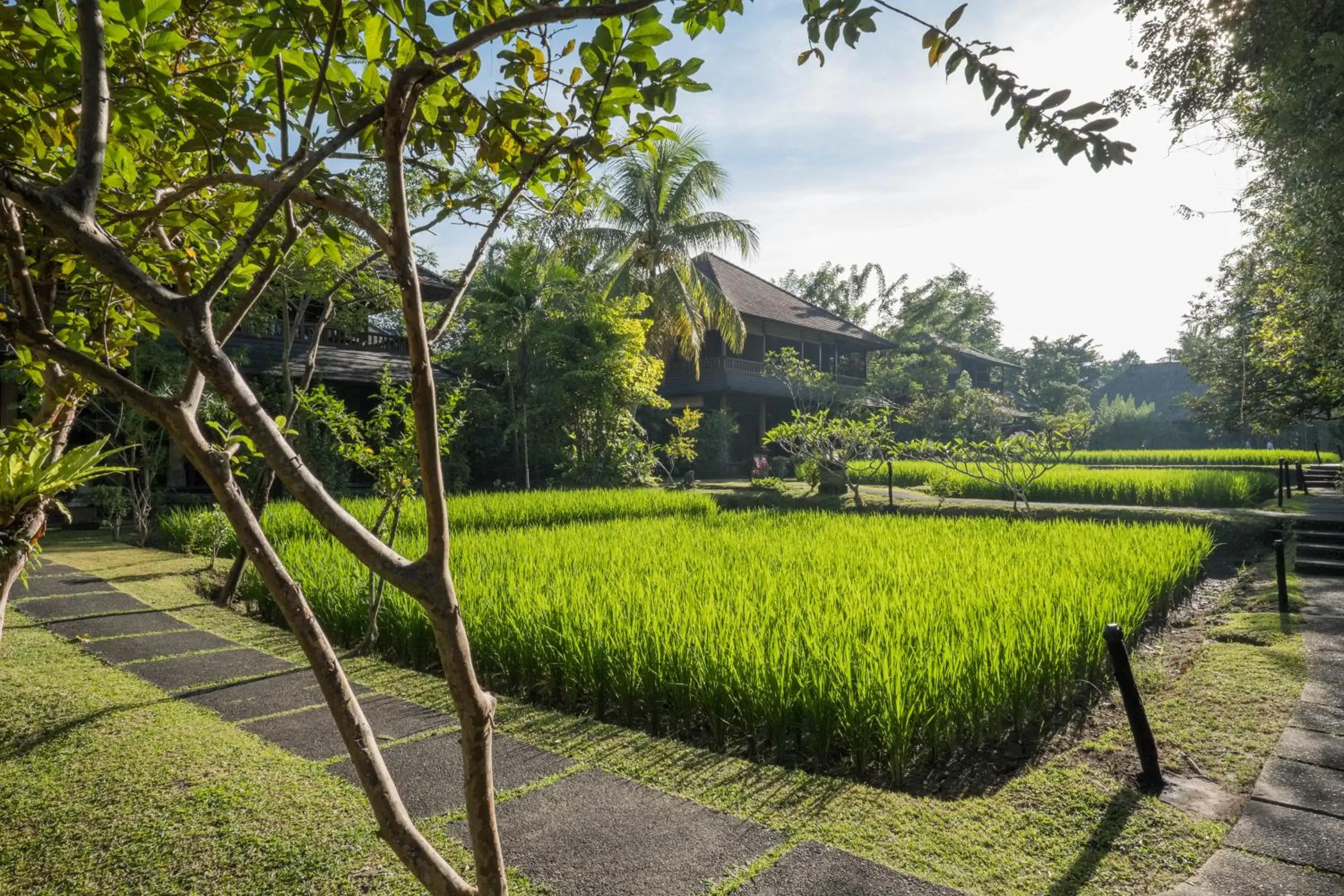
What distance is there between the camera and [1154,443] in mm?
40344

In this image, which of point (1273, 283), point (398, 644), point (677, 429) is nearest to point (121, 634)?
point (398, 644)

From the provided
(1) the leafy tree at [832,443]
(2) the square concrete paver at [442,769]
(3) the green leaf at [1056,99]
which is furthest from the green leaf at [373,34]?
(1) the leafy tree at [832,443]

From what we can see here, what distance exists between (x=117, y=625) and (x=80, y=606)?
77 cm

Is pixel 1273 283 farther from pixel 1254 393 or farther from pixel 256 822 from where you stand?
pixel 256 822

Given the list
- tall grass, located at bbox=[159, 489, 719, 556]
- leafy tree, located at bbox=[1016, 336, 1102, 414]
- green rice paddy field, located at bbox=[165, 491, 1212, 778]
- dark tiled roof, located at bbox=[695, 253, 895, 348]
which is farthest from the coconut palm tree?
leafy tree, located at bbox=[1016, 336, 1102, 414]

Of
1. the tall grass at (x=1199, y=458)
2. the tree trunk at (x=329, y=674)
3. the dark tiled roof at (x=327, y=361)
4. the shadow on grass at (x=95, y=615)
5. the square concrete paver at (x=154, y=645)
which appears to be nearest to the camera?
the tree trunk at (x=329, y=674)

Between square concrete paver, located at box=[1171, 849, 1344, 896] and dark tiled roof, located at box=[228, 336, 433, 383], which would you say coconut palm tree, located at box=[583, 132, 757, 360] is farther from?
square concrete paver, located at box=[1171, 849, 1344, 896]

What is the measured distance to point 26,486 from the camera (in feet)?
6.59

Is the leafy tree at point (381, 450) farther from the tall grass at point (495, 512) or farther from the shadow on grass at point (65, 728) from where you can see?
the tall grass at point (495, 512)

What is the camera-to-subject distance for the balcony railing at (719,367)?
70.8ft

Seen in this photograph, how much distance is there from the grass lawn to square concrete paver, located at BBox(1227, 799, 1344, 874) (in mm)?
93

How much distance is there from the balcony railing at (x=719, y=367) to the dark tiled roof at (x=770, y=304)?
1389mm

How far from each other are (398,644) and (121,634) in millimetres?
1707

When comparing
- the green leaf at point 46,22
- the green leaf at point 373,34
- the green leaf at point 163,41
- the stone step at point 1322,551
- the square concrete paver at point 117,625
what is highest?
the green leaf at point 46,22
